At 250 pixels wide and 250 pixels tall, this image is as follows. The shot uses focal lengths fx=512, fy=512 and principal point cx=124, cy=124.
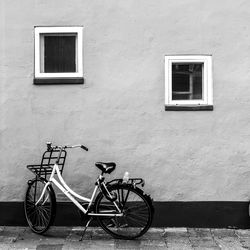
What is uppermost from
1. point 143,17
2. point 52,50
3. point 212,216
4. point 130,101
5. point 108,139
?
point 143,17

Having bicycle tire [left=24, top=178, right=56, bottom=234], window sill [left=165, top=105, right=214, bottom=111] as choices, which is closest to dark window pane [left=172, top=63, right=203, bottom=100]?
window sill [left=165, top=105, right=214, bottom=111]

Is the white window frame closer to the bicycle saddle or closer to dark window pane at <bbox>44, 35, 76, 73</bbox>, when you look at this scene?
dark window pane at <bbox>44, 35, 76, 73</bbox>

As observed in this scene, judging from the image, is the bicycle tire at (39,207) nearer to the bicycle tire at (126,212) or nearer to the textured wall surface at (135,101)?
the textured wall surface at (135,101)

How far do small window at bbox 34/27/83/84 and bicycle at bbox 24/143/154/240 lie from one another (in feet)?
3.42

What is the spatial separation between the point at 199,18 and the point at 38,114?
8.48 ft

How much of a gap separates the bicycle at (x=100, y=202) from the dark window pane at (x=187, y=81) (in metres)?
1.35

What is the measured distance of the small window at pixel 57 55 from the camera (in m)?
7.10

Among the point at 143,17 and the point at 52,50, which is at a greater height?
the point at 143,17

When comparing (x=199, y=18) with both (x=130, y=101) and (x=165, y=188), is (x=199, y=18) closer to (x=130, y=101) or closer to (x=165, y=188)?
(x=130, y=101)

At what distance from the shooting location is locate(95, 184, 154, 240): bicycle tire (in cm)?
651

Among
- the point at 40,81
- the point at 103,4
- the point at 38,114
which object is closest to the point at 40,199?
the point at 38,114

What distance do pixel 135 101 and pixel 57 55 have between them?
1.28 metres

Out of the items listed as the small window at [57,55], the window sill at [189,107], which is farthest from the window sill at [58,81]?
the window sill at [189,107]

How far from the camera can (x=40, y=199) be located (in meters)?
6.83
